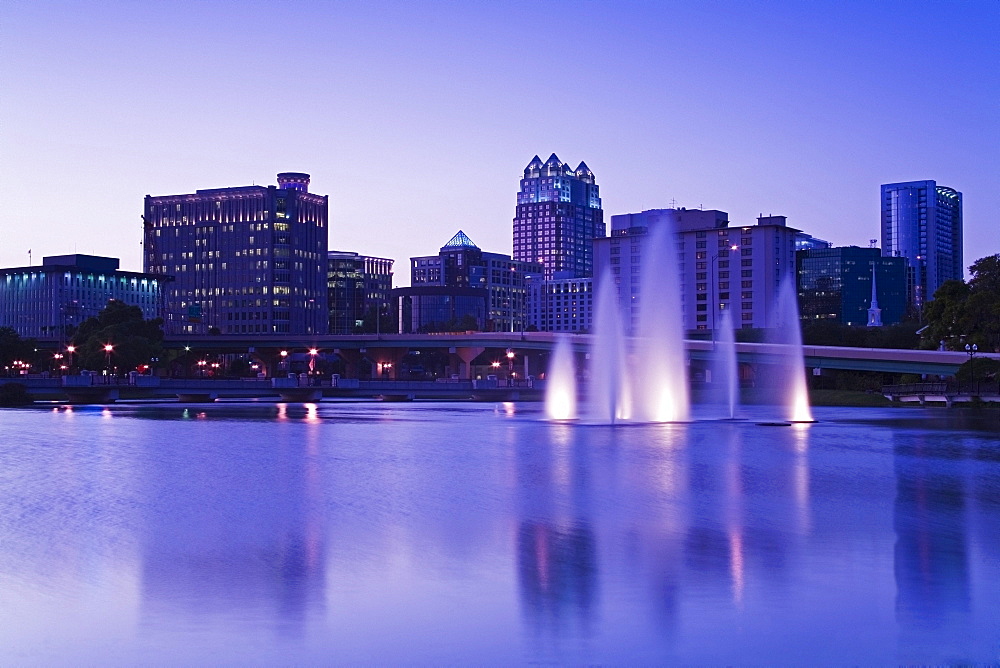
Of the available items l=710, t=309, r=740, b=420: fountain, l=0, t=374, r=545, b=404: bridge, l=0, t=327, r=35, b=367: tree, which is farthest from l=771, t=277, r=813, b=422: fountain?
l=0, t=327, r=35, b=367: tree

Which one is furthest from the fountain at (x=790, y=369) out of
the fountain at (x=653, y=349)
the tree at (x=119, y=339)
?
the tree at (x=119, y=339)

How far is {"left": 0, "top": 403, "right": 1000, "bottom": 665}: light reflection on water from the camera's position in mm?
15641

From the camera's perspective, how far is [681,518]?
92.0ft

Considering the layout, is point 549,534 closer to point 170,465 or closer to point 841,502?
point 841,502

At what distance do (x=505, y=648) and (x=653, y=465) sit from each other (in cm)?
2682

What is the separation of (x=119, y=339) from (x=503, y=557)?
115601 mm

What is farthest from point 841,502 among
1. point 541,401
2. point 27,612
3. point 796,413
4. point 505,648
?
point 541,401

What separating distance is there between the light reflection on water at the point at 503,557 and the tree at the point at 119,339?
3212 inches

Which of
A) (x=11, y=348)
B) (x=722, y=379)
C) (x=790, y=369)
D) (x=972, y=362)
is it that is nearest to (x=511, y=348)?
(x=722, y=379)

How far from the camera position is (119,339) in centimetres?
12769

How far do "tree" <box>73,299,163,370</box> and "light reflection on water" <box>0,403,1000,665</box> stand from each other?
268ft

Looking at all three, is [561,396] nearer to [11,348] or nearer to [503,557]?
[503,557]

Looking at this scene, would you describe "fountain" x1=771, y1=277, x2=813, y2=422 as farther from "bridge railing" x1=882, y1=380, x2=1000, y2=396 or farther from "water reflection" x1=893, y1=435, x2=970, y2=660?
"water reflection" x1=893, y1=435, x2=970, y2=660

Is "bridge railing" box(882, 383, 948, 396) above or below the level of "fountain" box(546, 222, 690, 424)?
below
